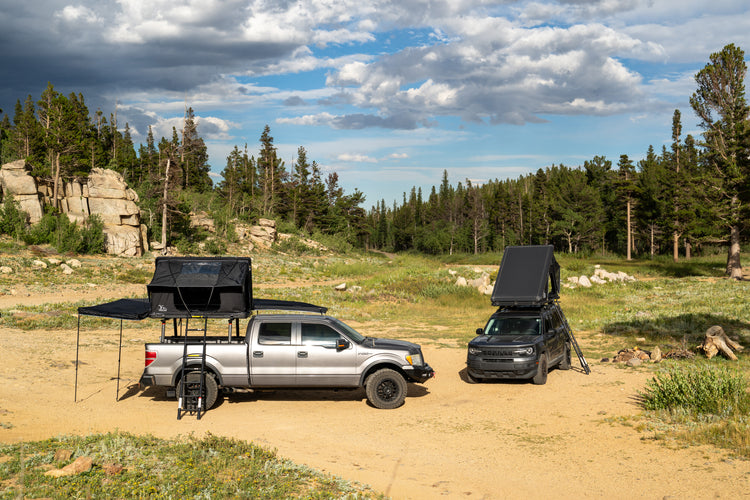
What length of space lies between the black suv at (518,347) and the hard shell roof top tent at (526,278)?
0.35 metres

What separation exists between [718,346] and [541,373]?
6.14 m

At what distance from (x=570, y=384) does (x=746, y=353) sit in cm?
655

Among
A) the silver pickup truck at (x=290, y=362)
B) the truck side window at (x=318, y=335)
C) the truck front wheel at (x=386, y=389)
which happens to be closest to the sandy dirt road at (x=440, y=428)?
the truck front wheel at (x=386, y=389)

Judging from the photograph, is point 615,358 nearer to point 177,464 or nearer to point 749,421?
point 749,421

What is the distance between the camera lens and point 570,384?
14.6 m

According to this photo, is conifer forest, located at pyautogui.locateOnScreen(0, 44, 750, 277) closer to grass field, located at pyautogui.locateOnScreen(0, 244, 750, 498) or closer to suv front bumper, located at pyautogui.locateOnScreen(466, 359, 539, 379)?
grass field, located at pyautogui.locateOnScreen(0, 244, 750, 498)

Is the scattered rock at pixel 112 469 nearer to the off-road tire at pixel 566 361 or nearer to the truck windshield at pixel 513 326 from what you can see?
the truck windshield at pixel 513 326

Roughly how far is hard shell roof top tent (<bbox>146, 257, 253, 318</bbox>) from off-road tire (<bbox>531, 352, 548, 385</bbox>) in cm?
738

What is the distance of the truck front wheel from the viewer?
40.3 feet

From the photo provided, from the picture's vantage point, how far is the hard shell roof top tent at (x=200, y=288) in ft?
38.9

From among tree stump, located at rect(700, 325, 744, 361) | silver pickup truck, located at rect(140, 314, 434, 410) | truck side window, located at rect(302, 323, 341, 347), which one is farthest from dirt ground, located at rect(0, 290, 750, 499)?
tree stump, located at rect(700, 325, 744, 361)

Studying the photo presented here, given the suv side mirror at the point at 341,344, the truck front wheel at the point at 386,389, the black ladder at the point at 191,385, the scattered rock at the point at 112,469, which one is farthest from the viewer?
the truck front wheel at the point at 386,389

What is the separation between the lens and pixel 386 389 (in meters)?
12.4

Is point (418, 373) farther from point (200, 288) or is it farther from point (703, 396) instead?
point (703, 396)
